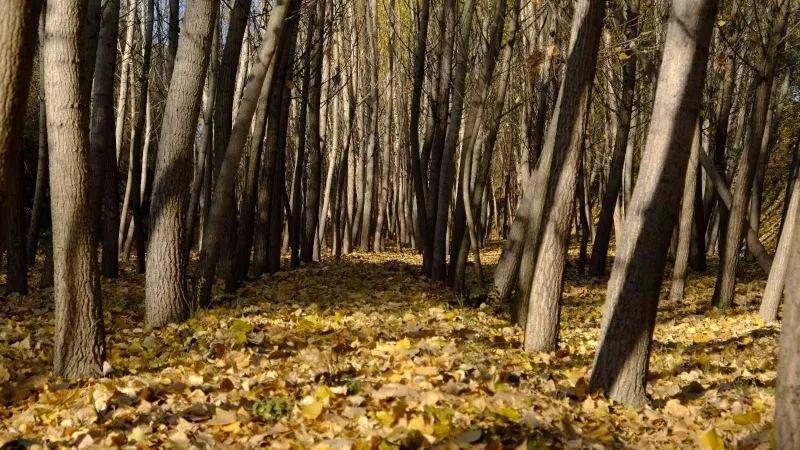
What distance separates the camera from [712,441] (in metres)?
4.36

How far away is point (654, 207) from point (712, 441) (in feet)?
5.41

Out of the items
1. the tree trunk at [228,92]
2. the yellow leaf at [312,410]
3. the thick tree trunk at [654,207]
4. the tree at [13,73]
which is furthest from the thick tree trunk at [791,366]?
Answer: the tree trunk at [228,92]

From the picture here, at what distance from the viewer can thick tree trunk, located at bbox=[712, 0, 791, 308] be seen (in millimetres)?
10273

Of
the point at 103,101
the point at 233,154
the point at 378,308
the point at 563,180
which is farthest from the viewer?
the point at 103,101

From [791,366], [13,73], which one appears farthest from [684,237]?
[13,73]

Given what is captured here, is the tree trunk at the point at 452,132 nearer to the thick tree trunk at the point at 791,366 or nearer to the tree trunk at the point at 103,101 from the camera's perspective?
the tree trunk at the point at 103,101

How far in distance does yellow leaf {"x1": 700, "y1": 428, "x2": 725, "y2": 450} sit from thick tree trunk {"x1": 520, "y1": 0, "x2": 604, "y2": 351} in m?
2.54

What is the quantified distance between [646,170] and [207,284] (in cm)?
532

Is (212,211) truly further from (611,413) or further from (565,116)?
(611,413)

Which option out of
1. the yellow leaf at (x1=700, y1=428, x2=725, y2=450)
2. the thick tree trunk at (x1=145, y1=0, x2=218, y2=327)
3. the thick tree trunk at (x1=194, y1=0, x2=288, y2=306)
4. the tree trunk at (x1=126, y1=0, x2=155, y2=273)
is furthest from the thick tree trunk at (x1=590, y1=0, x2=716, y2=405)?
the tree trunk at (x1=126, y1=0, x2=155, y2=273)

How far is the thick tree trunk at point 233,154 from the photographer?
834 centimetres

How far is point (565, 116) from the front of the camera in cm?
685

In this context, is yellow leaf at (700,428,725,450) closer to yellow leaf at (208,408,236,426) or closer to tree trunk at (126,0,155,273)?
yellow leaf at (208,408,236,426)

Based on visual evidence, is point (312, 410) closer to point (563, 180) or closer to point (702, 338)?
point (563, 180)
